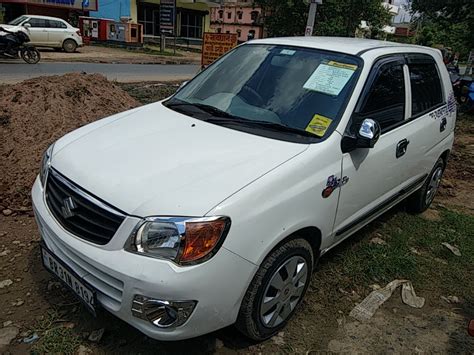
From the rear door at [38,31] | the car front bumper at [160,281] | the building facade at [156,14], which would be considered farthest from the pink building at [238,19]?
the car front bumper at [160,281]

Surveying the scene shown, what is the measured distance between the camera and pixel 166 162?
94.3 inches

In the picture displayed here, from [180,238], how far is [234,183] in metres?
0.41

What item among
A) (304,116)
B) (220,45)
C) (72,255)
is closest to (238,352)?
(72,255)

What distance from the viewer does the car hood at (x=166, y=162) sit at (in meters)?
2.12

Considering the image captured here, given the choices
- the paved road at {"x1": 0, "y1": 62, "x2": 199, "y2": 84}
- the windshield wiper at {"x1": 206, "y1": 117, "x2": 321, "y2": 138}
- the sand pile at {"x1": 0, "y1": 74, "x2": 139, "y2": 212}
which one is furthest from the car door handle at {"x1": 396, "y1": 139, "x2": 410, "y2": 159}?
the paved road at {"x1": 0, "y1": 62, "x2": 199, "y2": 84}

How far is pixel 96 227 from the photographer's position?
2.18 m


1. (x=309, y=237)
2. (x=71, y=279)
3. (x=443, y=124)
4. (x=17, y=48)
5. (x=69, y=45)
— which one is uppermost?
(x=443, y=124)

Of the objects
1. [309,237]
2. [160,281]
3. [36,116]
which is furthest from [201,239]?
[36,116]

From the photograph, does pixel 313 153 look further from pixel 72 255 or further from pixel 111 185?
pixel 72 255

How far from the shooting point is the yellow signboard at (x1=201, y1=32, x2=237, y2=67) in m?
11.0

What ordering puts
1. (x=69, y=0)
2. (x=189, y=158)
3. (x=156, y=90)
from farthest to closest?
(x=69, y=0)
(x=156, y=90)
(x=189, y=158)

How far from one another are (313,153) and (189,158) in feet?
2.43

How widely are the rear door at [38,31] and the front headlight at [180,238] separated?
20196 millimetres

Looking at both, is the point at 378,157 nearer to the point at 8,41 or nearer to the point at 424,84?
the point at 424,84
